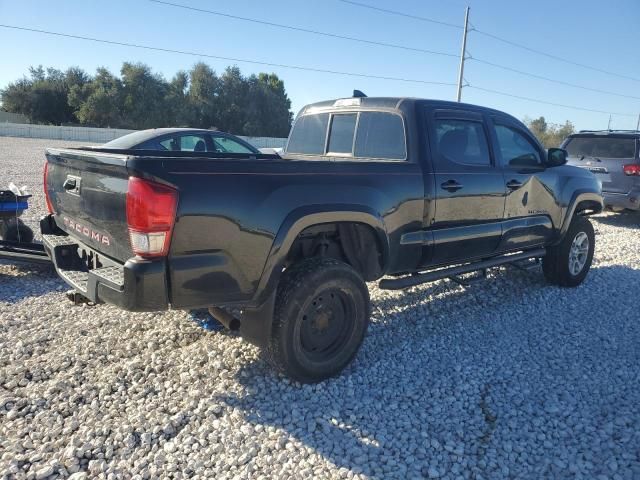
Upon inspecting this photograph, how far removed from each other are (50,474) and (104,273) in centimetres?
108

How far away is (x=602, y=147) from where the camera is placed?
34.0ft

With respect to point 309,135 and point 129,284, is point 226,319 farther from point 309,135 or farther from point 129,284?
point 309,135

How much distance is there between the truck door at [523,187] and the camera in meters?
4.82

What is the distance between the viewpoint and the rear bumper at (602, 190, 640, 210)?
9.73 metres

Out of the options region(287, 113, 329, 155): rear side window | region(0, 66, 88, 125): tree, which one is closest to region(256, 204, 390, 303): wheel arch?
region(287, 113, 329, 155): rear side window

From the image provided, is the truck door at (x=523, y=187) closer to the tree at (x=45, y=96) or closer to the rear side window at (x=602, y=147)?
the rear side window at (x=602, y=147)

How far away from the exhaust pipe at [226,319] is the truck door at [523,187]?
113 inches

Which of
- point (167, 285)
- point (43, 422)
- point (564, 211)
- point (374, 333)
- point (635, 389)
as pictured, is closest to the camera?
point (167, 285)

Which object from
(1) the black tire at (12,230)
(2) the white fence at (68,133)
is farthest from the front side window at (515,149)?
(2) the white fence at (68,133)

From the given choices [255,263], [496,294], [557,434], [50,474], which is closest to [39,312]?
[50,474]

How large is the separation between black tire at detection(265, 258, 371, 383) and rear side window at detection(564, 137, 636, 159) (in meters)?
8.98

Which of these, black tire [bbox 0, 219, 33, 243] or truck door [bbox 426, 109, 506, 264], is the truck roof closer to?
truck door [bbox 426, 109, 506, 264]

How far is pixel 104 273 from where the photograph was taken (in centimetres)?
289

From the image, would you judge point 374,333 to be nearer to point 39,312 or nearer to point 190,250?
point 190,250
